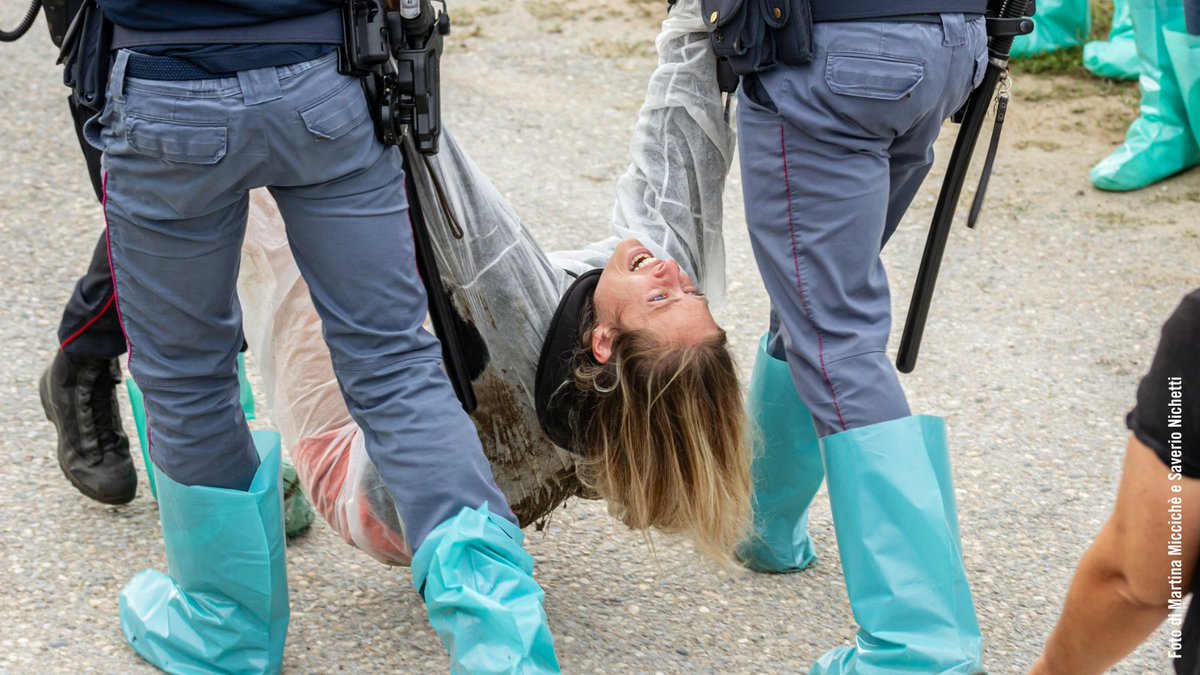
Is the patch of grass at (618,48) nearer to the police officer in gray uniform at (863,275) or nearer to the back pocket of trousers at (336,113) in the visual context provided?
the police officer in gray uniform at (863,275)

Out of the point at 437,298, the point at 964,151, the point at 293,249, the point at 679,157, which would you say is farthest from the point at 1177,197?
the point at 293,249

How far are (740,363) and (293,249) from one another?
1.83 meters

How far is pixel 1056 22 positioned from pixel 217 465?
4921mm

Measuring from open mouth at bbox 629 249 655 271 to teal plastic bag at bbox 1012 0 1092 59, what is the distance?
414 centimetres

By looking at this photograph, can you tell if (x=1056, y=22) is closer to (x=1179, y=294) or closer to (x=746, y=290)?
(x=1179, y=294)

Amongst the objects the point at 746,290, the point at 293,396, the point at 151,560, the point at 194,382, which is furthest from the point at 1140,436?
the point at 746,290

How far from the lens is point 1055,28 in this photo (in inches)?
234

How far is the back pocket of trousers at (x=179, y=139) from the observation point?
178 cm

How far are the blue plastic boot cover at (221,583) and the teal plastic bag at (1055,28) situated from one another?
464cm

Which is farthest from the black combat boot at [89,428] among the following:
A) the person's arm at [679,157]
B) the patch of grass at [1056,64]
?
the patch of grass at [1056,64]

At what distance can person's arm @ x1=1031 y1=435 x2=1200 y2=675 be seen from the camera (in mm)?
1279

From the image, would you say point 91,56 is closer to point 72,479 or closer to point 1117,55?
point 72,479

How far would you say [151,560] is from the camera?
8.61 feet

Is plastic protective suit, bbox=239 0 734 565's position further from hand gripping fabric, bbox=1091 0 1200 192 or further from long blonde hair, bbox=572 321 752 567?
hand gripping fabric, bbox=1091 0 1200 192
